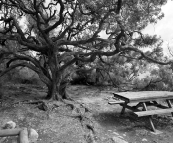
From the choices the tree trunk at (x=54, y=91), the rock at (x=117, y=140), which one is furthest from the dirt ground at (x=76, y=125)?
the tree trunk at (x=54, y=91)

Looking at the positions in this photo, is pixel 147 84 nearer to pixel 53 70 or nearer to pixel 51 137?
pixel 53 70

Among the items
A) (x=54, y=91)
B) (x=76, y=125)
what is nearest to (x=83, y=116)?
(x=76, y=125)

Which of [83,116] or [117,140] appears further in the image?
[83,116]

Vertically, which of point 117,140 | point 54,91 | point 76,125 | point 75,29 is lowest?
point 117,140

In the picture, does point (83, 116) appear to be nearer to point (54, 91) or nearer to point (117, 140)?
point (117, 140)

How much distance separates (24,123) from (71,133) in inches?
59.8

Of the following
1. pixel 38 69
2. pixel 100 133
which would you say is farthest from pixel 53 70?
pixel 100 133

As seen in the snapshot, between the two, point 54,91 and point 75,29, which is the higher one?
point 75,29

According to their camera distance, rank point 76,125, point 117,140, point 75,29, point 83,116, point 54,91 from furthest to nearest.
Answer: point 75,29
point 54,91
point 83,116
point 76,125
point 117,140

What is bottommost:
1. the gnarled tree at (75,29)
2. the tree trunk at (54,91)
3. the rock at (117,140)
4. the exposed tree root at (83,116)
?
the rock at (117,140)

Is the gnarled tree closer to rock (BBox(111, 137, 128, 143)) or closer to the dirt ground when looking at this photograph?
the dirt ground

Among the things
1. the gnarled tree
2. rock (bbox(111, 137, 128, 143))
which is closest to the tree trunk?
the gnarled tree

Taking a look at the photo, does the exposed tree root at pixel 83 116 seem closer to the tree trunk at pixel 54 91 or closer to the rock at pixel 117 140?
the rock at pixel 117 140

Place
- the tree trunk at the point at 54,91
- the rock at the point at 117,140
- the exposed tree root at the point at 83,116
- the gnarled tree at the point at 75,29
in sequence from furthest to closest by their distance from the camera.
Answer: the tree trunk at the point at 54,91
the gnarled tree at the point at 75,29
the exposed tree root at the point at 83,116
the rock at the point at 117,140
